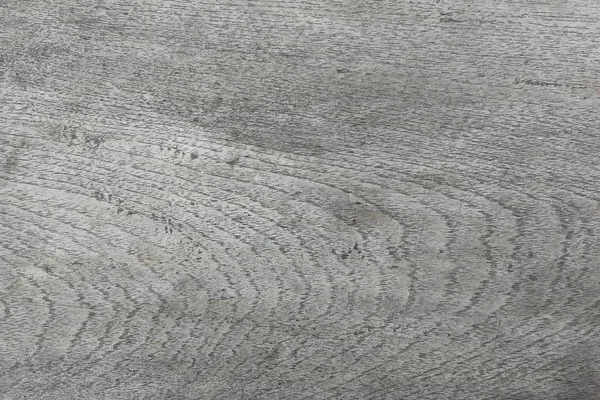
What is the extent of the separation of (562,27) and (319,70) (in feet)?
1.14

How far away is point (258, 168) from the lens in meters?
1.05

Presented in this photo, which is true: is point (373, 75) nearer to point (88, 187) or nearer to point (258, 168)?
point (258, 168)

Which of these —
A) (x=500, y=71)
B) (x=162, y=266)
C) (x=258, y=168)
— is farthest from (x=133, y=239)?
(x=500, y=71)

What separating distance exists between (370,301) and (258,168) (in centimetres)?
24

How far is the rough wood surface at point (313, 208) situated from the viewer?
3.35 feet

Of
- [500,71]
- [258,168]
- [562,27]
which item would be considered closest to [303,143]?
[258,168]

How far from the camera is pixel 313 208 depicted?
1.04m

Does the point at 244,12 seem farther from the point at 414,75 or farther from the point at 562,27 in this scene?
the point at 562,27

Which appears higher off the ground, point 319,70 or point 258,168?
point 319,70

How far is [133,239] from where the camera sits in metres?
1.05

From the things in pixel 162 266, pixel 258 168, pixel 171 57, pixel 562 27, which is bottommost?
pixel 162 266

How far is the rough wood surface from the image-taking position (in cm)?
102

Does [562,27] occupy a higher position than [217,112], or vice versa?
[562,27]

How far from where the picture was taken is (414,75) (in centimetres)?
106
